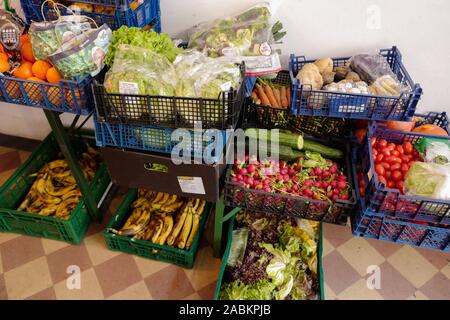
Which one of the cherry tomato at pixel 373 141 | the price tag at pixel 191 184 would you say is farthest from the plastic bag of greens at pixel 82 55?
the cherry tomato at pixel 373 141

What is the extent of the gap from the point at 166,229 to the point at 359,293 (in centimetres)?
126

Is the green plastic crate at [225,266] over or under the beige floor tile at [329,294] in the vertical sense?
over

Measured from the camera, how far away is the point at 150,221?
7.45 ft

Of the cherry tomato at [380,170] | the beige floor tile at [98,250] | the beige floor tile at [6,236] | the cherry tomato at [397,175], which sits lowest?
the beige floor tile at [98,250]

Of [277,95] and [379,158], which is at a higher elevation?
[277,95]

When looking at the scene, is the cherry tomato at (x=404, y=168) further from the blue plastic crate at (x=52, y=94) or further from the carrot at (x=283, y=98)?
the blue plastic crate at (x=52, y=94)

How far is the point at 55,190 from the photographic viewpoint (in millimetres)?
2443

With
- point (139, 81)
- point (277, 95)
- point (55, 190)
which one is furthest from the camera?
point (55, 190)

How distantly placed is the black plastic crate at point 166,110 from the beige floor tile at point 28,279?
49.4 inches

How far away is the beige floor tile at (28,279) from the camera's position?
6.61 feet

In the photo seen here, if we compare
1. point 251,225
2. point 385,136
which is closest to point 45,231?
point 251,225

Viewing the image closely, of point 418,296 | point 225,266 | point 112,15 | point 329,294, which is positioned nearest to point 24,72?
point 112,15

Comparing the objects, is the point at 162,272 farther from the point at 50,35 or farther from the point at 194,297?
the point at 50,35

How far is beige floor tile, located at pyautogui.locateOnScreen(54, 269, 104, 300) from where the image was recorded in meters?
2.00
